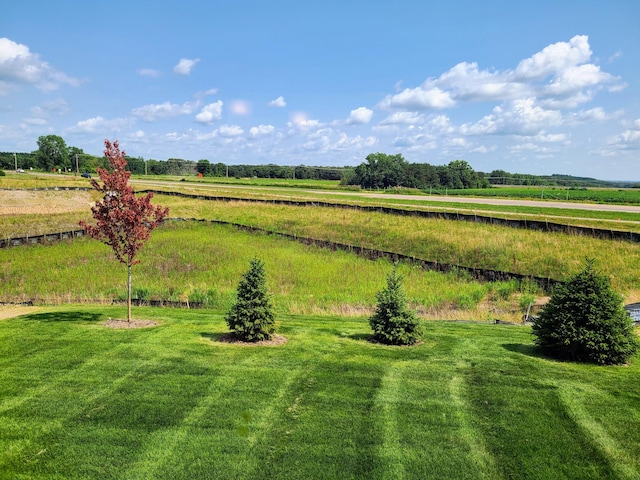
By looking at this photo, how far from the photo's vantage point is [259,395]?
8.62 meters

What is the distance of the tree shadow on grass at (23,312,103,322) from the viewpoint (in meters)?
14.4

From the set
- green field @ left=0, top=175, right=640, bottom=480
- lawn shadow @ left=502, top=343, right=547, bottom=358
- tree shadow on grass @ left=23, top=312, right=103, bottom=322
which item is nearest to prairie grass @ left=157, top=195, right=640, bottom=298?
green field @ left=0, top=175, right=640, bottom=480

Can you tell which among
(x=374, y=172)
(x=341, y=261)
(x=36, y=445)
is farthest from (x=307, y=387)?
(x=374, y=172)

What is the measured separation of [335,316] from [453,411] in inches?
380

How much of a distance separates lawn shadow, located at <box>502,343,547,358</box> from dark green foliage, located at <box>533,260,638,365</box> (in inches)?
10.3

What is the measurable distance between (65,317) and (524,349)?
13.2 m

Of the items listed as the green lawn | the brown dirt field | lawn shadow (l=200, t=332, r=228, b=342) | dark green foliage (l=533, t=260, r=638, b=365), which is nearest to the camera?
the green lawn

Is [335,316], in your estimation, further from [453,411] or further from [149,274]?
[149,274]

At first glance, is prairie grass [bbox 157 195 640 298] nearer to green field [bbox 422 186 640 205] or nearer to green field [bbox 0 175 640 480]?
green field [bbox 0 175 640 480]

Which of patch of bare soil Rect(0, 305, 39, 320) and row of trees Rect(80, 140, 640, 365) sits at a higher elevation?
row of trees Rect(80, 140, 640, 365)

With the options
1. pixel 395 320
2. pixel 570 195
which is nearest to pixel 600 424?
pixel 395 320

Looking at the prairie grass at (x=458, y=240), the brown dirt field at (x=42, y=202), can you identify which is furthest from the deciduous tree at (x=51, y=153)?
the prairie grass at (x=458, y=240)

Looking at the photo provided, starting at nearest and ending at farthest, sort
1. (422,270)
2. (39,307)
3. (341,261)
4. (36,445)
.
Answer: (36,445) < (39,307) < (422,270) < (341,261)

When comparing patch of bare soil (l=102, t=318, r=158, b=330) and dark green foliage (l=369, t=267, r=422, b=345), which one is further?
patch of bare soil (l=102, t=318, r=158, b=330)
